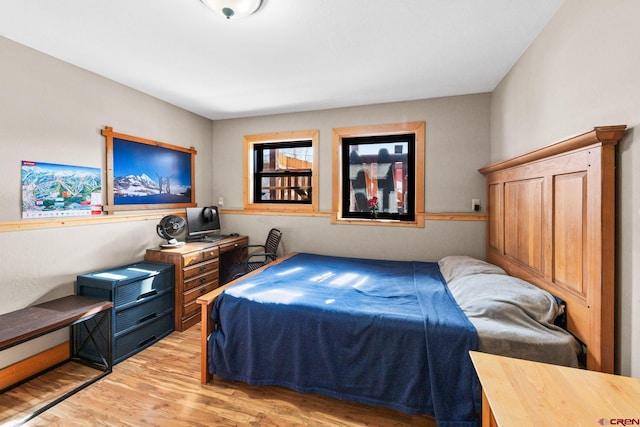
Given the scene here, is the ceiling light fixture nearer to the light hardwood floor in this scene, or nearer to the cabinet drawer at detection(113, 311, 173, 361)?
the light hardwood floor

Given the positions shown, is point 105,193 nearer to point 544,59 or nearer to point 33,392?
point 33,392

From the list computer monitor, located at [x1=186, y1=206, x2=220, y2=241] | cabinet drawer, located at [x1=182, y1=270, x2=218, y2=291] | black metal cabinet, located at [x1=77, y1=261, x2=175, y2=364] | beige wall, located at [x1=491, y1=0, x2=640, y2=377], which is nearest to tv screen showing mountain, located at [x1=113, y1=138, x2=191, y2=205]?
computer monitor, located at [x1=186, y1=206, x2=220, y2=241]

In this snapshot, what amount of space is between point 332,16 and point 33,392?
3367 mm

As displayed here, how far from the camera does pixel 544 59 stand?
1.89m

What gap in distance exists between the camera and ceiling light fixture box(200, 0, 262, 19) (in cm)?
159

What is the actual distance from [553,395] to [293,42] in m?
2.48

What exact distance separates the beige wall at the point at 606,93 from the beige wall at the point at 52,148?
3.75m

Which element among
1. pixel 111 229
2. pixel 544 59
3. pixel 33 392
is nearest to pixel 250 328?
pixel 33 392

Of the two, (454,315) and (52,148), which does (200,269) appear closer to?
(52,148)

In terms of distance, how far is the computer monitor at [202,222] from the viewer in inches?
134

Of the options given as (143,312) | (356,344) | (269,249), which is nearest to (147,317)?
(143,312)

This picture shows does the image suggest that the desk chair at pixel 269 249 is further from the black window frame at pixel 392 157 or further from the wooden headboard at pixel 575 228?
the wooden headboard at pixel 575 228

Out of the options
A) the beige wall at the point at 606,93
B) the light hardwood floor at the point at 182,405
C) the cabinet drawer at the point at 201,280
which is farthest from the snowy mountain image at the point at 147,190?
the beige wall at the point at 606,93

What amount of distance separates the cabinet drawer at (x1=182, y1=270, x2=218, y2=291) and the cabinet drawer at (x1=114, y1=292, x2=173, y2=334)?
17 cm
